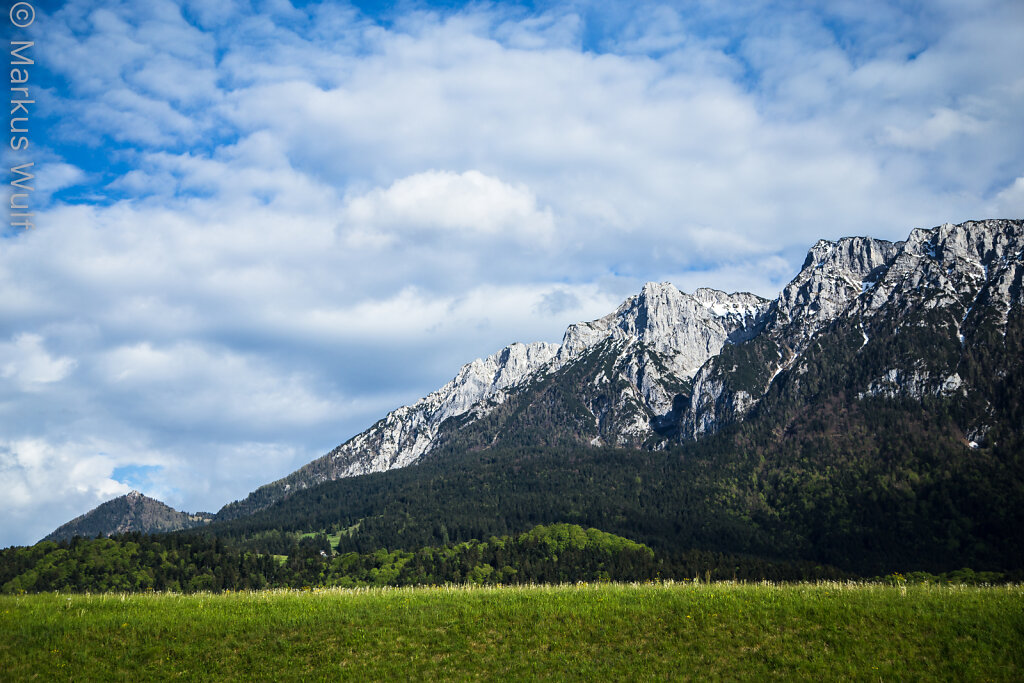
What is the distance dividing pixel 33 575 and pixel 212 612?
15478cm

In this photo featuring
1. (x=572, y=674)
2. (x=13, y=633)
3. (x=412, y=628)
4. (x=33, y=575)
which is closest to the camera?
(x=572, y=674)

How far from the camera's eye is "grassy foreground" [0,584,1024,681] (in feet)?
132

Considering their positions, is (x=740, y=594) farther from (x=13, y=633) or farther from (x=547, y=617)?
(x=13, y=633)

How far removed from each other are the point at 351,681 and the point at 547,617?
1368cm

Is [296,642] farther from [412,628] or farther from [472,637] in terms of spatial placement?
[472,637]

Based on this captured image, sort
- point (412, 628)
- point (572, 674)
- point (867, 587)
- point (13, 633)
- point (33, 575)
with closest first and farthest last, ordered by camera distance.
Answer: point (572, 674), point (13, 633), point (412, 628), point (867, 587), point (33, 575)

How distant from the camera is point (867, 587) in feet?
164

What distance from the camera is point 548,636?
44.4 m

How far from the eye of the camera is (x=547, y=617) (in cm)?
4653

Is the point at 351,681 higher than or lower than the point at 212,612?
lower

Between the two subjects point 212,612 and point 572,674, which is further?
point 212,612

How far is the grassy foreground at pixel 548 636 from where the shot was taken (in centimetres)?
4033

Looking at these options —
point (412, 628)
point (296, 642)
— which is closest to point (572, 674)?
point (412, 628)

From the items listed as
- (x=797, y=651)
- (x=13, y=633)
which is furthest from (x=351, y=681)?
(x=797, y=651)
